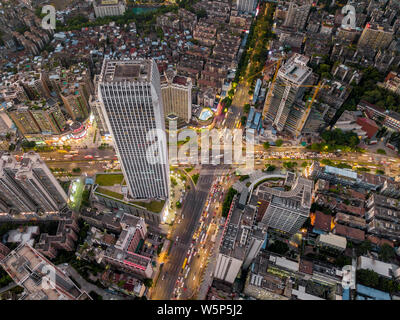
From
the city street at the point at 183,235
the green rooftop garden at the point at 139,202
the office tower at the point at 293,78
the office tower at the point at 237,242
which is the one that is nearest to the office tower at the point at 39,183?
the green rooftop garden at the point at 139,202

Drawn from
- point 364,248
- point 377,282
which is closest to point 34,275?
point 377,282

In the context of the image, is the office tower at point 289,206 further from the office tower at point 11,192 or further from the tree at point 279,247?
the office tower at point 11,192

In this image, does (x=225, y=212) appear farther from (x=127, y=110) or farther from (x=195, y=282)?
(x=127, y=110)

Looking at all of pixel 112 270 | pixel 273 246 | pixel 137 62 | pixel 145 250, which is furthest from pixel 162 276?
pixel 137 62

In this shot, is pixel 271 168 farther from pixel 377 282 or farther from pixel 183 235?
pixel 377 282

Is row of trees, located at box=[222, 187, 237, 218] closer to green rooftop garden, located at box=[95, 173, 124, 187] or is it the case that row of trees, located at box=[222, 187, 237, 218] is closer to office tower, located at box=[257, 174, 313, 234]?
office tower, located at box=[257, 174, 313, 234]

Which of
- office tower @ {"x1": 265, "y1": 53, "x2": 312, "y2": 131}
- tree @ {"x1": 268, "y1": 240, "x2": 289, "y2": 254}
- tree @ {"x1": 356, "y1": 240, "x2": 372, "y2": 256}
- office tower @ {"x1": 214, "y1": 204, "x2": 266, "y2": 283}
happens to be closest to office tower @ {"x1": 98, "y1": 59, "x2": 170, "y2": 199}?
office tower @ {"x1": 214, "y1": 204, "x2": 266, "y2": 283}
